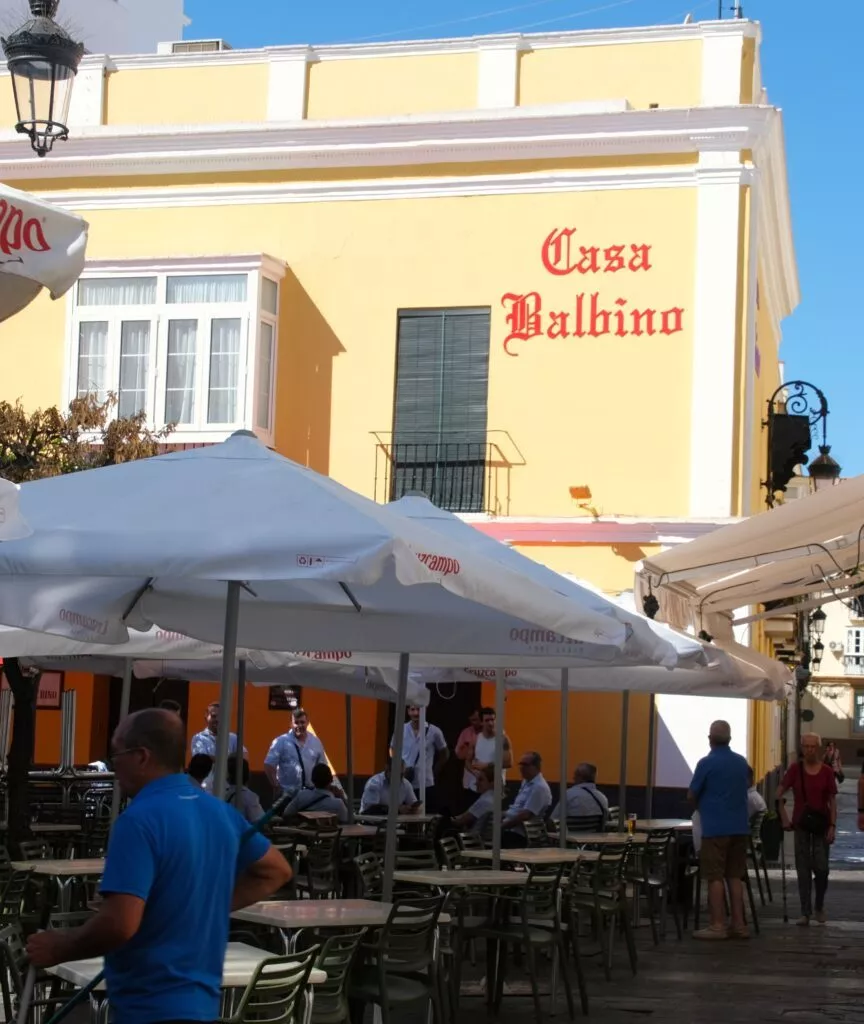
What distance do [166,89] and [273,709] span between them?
29.8 feet

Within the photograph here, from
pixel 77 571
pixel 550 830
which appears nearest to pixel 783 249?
pixel 550 830

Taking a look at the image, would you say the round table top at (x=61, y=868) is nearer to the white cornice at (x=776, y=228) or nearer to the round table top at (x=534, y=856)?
the round table top at (x=534, y=856)

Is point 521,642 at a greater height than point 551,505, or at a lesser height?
lesser

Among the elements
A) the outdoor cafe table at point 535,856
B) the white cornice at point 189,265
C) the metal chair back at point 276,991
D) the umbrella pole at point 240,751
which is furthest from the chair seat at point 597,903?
the white cornice at point 189,265

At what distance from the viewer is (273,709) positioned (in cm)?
2377

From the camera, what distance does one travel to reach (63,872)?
994cm

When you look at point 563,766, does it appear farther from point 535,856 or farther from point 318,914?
point 318,914

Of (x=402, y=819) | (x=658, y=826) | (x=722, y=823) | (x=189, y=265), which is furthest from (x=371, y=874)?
(x=189, y=265)

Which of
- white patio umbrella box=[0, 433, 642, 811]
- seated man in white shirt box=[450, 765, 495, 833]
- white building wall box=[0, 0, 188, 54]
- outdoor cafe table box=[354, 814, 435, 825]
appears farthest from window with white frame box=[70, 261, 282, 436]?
white patio umbrella box=[0, 433, 642, 811]

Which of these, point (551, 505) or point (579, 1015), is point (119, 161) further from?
point (579, 1015)

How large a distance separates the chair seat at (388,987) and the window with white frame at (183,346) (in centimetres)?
1465

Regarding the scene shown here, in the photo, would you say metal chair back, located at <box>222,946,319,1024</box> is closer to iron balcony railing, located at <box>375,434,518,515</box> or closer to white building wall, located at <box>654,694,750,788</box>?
white building wall, located at <box>654,694,750,788</box>

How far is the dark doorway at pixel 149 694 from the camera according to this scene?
24406 millimetres

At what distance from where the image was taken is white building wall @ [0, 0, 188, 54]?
34.5 metres
